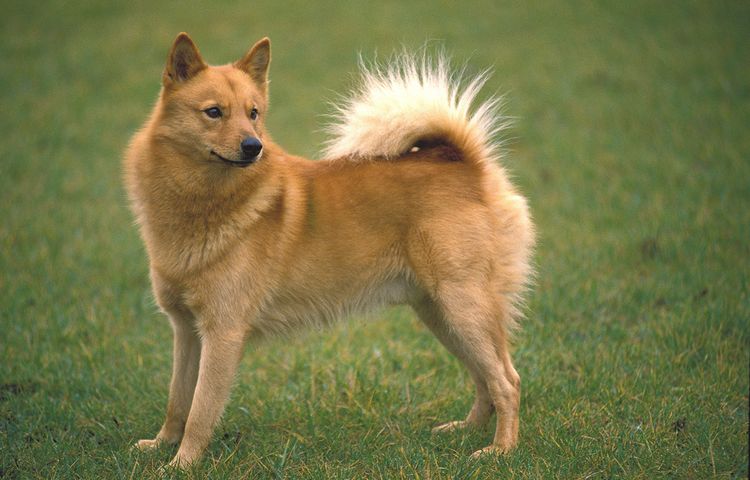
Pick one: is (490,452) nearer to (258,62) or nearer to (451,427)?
(451,427)

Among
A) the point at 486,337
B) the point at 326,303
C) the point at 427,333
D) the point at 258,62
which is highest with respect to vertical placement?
the point at 258,62

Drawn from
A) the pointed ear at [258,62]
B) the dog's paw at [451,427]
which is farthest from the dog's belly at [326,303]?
the pointed ear at [258,62]

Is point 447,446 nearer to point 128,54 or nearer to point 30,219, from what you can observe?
point 30,219

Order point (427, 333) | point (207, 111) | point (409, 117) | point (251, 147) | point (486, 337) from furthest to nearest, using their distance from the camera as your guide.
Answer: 1. point (427, 333)
2. point (409, 117)
3. point (486, 337)
4. point (207, 111)
5. point (251, 147)

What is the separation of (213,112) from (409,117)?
0.97 meters

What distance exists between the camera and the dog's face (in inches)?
136

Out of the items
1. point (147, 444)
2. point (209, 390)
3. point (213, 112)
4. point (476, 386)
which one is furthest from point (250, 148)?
point (476, 386)

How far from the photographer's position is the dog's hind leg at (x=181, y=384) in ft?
12.6

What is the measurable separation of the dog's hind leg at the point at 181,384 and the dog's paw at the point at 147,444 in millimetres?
11

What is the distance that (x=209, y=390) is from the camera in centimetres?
354

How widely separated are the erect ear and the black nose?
478mm

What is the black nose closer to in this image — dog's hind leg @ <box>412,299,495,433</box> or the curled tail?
the curled tail

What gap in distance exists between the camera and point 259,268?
364cm

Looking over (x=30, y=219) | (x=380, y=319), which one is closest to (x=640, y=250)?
(x=380, y=319)
